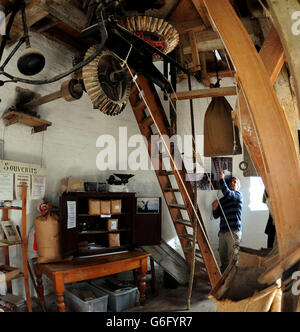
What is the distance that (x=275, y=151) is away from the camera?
998 millimetres

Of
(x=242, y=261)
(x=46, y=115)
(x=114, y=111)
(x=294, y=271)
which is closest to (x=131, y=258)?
(x=114, y=111)

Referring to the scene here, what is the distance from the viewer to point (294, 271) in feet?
2.85

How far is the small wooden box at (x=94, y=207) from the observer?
3.72 meters

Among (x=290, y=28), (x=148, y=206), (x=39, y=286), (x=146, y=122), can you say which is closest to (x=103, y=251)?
(x=39, y=286)

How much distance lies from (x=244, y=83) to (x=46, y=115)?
3386 millimetres

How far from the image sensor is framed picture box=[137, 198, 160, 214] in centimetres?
427

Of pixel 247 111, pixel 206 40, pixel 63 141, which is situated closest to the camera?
pixel 247 111

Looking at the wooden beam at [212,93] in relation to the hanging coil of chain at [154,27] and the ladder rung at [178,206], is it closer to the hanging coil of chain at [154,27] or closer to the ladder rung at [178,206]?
the hanging coil of chain at [154,27]

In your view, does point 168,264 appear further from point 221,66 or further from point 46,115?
point 221,66

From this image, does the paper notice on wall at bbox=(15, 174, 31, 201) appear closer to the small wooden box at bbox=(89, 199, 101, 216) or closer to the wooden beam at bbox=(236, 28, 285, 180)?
the small wooden box at bbox=(89, 199, 101, 216)

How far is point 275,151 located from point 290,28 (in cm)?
45

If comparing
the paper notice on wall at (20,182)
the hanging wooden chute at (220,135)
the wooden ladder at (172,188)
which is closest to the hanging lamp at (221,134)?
the hanging wooden chute at (220,135)

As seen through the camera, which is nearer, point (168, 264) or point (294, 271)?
point (294, 271)

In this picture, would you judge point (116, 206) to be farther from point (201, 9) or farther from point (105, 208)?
point (201, 9)
